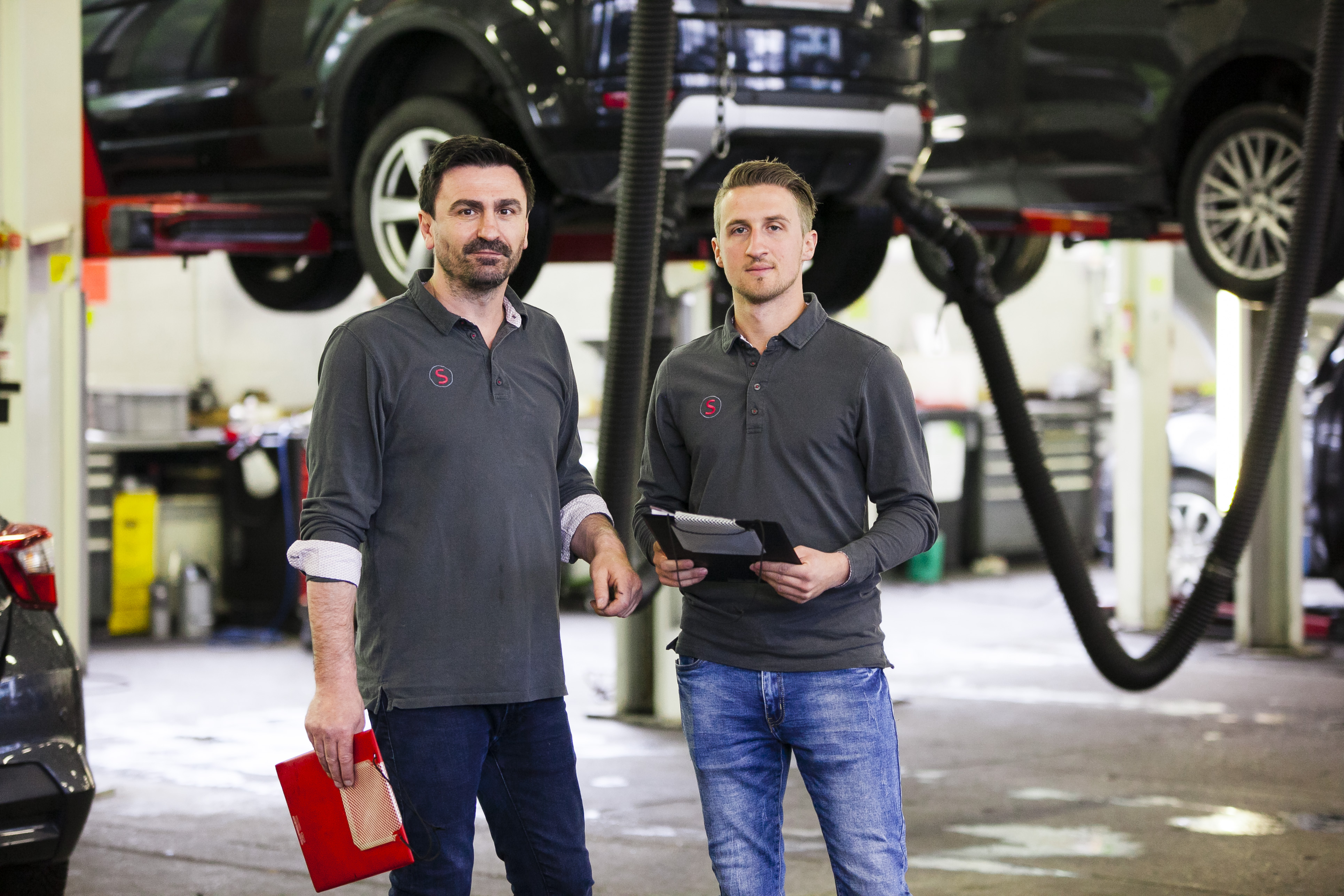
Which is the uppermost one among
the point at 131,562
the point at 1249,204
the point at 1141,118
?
the point at 1141,118

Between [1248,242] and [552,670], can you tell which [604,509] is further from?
[1248,242]

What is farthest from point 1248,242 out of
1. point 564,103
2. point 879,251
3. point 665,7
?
point 665,7

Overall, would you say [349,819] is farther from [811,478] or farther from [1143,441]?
[1143,441]

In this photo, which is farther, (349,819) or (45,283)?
(45,283)

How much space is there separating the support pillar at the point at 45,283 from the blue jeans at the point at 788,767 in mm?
3436

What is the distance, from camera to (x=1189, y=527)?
998cm

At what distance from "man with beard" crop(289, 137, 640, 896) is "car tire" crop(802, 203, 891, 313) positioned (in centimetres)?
296

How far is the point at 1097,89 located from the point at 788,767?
177 inches

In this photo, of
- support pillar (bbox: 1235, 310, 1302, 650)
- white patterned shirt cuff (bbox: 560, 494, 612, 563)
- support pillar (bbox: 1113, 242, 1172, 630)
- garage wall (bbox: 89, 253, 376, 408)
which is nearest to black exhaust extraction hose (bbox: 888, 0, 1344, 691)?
white patterned shirt cuff (bbox: 560, 494, 612, 563)

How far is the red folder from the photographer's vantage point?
233 cm

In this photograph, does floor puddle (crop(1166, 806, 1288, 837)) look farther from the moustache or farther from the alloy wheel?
the alloy wheel

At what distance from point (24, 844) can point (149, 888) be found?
3.36ft

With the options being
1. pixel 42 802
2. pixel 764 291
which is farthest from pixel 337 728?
pixel 42 802

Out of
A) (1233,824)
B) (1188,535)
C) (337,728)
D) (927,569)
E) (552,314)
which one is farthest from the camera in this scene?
(927,569)
